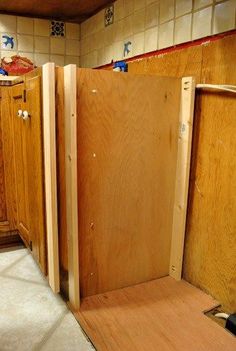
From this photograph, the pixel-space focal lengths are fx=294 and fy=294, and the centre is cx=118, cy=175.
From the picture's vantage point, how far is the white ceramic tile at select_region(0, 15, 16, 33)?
1.84m

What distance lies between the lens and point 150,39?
55.1 inches

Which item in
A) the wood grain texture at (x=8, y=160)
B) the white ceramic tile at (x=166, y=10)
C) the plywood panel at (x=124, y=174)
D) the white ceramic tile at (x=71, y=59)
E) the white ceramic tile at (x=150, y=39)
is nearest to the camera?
the plywood panel at (x=124, y=174)

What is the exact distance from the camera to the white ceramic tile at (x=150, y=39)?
137 cm

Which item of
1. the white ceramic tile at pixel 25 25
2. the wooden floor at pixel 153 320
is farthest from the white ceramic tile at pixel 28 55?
the wooden floor at pixel 153 320

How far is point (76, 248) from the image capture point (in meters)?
1.07

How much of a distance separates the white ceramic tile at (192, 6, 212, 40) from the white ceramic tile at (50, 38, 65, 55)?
3.72ft

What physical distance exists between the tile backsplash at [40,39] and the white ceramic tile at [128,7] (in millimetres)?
590

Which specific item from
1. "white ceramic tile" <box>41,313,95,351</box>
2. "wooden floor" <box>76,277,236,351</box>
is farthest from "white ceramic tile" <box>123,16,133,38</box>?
"white ceramic tile" <box>41,313,95,351</box>

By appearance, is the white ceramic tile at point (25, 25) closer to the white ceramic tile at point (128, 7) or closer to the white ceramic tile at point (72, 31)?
the white ceramic tile at point (72, 31)

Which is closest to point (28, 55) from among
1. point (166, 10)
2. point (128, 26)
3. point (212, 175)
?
point (128, 26)

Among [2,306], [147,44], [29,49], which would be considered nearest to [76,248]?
[2,306]

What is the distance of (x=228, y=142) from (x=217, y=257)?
443 mm

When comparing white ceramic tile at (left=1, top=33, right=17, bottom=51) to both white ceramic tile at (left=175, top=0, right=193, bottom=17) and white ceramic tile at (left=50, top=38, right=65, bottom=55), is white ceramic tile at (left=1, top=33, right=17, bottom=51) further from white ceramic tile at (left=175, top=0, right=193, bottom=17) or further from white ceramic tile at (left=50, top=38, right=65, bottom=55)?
white ceramic tile at (left=175, top=0, right=193, bottom=17)

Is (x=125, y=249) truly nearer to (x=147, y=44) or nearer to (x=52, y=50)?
(x=147, y=44)
